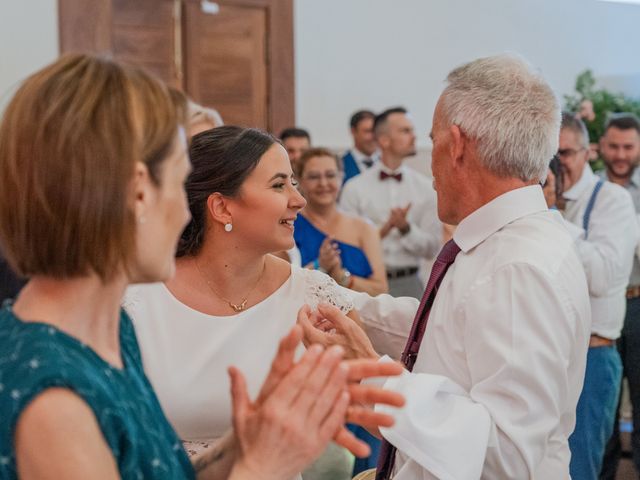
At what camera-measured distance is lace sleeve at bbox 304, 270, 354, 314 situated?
2.38m

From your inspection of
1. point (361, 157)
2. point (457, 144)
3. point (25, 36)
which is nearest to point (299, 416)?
point (457, 144)

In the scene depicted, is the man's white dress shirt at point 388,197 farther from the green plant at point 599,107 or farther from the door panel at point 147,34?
the door panel at point 147,34

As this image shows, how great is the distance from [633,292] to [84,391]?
3.68 m

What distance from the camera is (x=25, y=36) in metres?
6.29

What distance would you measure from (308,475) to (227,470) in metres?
1.41

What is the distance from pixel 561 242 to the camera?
1.93 m

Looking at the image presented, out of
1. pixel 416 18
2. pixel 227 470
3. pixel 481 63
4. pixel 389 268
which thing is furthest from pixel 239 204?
pixel 416 18

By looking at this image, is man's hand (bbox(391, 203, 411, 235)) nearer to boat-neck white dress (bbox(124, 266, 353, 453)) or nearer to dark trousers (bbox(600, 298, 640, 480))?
dark trousers (bbox(600, 298, 640, 480))

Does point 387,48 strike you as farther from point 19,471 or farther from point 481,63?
point 19,471

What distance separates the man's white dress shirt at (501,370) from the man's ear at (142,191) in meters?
0.80

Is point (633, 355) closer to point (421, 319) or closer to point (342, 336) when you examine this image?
point (421, 319)

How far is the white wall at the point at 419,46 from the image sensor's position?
7.79m

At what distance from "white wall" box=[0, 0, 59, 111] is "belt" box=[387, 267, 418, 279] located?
2.90m

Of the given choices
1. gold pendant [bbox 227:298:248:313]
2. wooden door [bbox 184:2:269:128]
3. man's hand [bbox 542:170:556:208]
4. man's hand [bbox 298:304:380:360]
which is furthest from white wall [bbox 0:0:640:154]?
man's hand [bbox 298:304:380:360]
